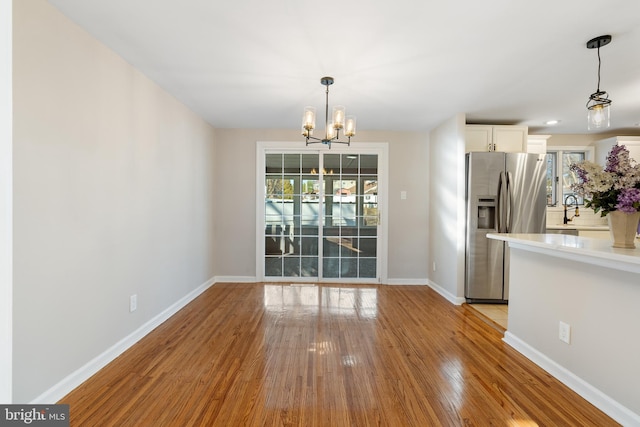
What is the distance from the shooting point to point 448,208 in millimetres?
4293

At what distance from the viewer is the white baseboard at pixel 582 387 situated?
1736 millimetres

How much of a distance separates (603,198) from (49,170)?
3.47 meters

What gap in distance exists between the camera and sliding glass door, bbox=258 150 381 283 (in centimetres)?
498

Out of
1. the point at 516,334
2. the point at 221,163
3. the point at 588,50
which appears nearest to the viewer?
the point at 588,50

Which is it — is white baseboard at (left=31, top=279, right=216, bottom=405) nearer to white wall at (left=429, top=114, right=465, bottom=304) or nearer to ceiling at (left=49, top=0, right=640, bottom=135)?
ceiling at (left=49, top=0, right=640, bottom=135)

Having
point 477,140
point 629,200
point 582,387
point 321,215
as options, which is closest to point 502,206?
point 477,140

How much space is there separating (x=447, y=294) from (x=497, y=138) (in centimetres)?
218

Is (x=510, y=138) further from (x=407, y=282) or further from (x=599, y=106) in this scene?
(x=407, y=282)

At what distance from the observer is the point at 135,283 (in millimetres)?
2771

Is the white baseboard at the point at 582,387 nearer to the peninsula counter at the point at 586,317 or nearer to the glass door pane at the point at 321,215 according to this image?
the peninsula counter at the point at 586,317

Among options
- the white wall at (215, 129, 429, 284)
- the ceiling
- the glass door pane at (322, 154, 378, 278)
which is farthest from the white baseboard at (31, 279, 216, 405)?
the glass door pane at (322, 154, 378, 278)

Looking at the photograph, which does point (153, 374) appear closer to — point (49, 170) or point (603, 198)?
point (49, 170)

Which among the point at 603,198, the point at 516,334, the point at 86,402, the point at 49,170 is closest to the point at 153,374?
the point at 86,402

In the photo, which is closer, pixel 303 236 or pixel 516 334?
pixel 516 334
